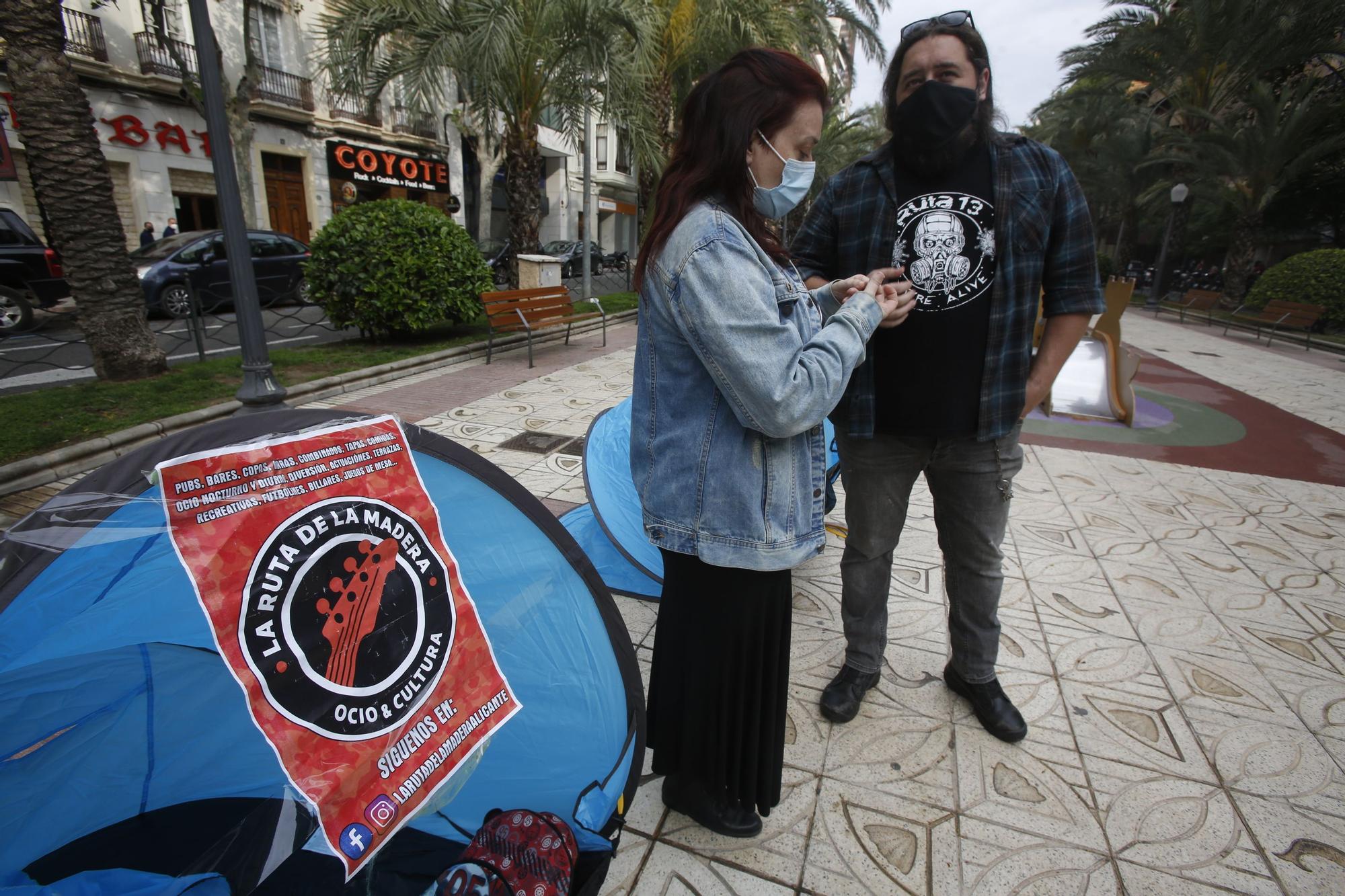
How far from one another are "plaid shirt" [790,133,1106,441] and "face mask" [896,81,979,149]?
6.2 inches

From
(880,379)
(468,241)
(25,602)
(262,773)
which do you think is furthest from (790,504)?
(468,241)

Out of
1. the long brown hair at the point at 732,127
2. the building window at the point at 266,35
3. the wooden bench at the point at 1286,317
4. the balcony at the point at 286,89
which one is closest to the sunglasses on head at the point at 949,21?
the long brown hair at the point at 732,127

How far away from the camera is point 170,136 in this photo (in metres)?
16.9

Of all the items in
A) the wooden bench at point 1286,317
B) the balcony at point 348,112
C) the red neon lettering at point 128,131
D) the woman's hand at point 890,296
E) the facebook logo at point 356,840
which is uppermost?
the balcony at point 348,112

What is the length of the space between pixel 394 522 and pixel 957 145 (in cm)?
170

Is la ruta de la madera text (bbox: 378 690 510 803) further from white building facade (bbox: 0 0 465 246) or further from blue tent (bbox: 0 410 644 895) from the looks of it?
white building facade (bbox: 0 0 465 246)

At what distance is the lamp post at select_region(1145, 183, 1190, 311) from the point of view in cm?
1781

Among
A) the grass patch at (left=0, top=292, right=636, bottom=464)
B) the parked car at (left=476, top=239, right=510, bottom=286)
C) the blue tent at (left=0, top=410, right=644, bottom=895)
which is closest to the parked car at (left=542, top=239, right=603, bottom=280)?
the parked car at (left=476, top=239, right=510, bottom=286)

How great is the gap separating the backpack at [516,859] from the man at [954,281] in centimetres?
124

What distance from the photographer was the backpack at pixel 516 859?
1237mm

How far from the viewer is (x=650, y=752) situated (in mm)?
2090

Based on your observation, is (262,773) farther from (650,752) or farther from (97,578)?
(650,752)

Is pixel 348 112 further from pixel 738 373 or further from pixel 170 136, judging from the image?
pixel 738 373

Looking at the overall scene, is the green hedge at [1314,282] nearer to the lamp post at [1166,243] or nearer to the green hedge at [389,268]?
the lamp post at [1166,243]
